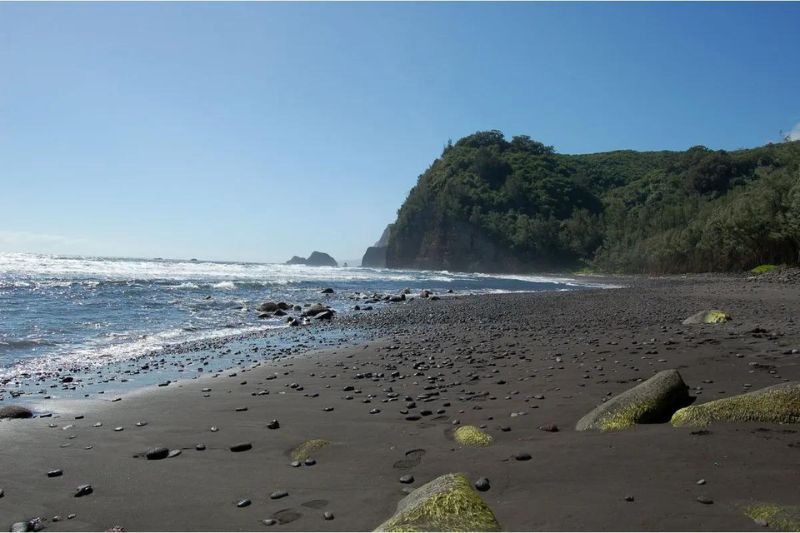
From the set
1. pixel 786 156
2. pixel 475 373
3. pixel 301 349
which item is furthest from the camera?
pixel 786 156

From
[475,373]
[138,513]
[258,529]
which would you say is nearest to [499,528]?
[258,529]

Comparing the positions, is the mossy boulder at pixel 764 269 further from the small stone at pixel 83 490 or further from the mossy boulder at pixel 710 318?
the small stone at pixel 83 490

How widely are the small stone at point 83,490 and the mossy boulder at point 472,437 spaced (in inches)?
159

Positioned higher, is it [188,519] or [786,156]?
[786,156]

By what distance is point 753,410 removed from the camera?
565cm

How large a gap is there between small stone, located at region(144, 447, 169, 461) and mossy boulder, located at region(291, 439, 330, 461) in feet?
5.24

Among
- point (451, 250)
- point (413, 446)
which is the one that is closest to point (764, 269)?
point (413, 446)

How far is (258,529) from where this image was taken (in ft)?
13.8

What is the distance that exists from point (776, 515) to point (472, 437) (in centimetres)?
318

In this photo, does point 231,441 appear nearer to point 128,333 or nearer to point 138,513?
point 138,513

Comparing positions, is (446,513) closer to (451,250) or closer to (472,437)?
(472,437)

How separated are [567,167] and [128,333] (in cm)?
15508

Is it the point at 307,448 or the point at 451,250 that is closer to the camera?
the point at 307,448

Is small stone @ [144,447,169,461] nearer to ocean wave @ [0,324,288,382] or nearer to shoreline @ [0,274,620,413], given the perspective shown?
shoreline @ [0,274,620,413]
